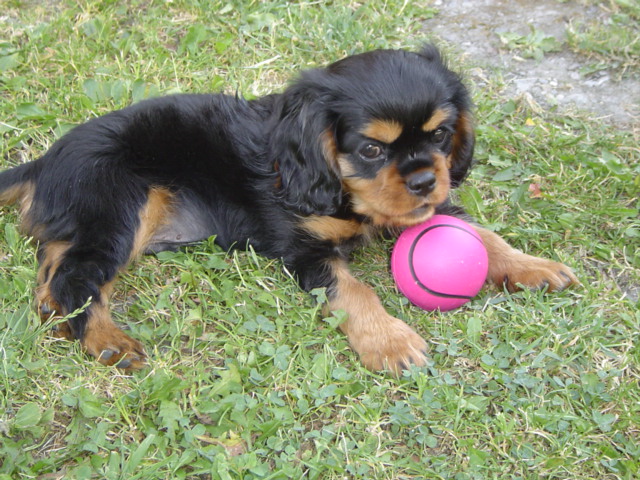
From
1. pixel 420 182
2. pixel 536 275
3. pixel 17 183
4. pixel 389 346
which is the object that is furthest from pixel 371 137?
pixel 17 183

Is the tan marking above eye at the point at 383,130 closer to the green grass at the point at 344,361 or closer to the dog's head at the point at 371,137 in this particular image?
the dog's head at the point at 371,137

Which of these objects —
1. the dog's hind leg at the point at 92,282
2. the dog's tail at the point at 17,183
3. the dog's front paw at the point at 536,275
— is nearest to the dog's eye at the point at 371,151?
the dog's front paw at the point at 536,275

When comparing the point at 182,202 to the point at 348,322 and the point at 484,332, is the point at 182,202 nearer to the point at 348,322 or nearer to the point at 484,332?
the point at 348,322

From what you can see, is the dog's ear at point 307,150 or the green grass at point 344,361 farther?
the dog's ear at point 307,150

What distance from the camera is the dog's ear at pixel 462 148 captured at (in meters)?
3.01

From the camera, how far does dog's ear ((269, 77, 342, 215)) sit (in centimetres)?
273

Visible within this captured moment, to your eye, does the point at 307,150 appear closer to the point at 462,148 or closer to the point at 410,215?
the point at 410,215

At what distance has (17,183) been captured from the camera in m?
3.14

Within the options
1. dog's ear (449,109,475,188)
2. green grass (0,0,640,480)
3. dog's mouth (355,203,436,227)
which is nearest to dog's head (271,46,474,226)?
dog's mouth (355,203,436,227)

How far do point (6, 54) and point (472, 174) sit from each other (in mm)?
2627

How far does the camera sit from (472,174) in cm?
352

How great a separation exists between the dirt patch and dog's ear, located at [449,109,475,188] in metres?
1.09

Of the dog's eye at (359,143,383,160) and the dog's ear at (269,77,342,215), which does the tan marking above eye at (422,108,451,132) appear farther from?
the dog's ear at (269,77,342,215)

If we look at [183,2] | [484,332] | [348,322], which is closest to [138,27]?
[183,2]
